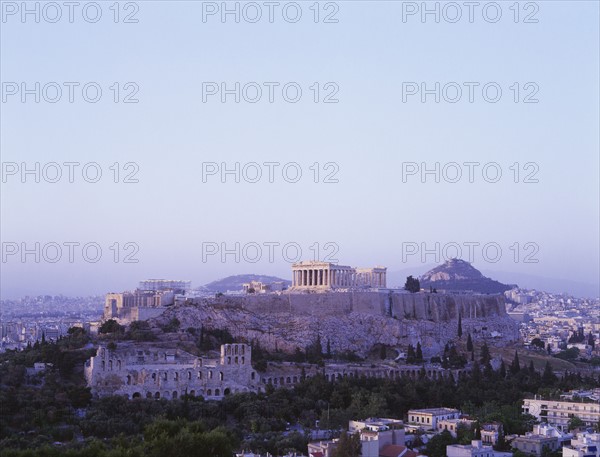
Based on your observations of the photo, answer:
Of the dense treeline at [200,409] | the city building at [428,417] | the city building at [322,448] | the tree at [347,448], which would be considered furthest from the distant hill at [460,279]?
the tree at [347,448]

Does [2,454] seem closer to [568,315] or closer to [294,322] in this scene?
[294,322]

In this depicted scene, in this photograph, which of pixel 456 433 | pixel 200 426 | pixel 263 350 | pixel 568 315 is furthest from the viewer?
pixel 568 315

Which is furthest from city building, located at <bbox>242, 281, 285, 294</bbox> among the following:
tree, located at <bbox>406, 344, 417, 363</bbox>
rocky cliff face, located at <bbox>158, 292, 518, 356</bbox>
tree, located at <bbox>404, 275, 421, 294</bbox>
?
tree, located at <bbox>406, 344, 417, 363</bbox>

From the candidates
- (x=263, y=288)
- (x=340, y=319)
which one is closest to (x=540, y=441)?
(x=340, y=319)

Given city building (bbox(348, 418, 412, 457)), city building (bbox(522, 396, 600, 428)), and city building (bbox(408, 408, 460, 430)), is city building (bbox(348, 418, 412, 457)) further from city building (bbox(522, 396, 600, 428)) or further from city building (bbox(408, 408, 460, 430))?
city building (bbox(522, 396, 600, 428))

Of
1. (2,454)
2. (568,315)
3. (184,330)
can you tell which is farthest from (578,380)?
(568,315)

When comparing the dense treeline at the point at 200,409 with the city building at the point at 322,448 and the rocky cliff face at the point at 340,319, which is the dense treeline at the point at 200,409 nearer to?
the city building at the point at 322,448

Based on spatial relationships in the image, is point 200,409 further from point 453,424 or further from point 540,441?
point 540,441
